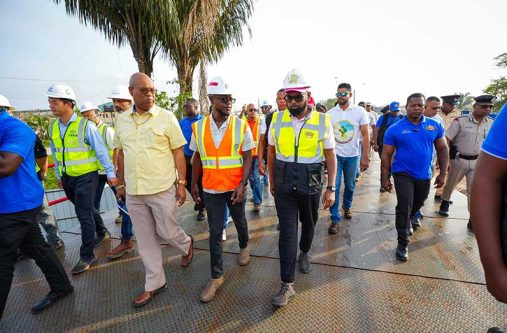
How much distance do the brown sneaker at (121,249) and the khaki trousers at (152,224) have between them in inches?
37.5

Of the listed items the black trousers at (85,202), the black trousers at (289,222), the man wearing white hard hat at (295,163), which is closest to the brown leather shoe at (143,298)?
the black trousers at (85,202)

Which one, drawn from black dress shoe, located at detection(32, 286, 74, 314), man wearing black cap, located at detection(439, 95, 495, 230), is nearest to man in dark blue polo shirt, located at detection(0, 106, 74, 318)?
black dress shoe, located at detection(32, 286, 74, 314)

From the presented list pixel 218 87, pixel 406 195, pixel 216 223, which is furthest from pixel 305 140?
pixel 406 195

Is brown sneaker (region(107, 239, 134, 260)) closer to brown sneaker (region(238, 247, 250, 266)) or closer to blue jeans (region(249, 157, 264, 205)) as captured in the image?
brown sneaker (region(238, 247, 250, 266))

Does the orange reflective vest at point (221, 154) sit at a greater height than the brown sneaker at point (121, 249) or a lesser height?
greater

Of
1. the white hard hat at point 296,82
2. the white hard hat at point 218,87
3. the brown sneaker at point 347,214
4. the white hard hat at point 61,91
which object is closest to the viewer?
the white hard hat at point 296,82

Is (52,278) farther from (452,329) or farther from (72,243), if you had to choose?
(452,329)

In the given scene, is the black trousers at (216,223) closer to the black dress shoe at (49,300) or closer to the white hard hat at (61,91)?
the black dress shoe at (49,300)

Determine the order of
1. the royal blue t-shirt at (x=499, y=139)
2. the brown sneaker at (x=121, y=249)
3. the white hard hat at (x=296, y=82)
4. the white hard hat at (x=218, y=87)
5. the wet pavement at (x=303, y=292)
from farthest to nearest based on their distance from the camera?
1. the brown sneaker at (x=121, y=249)
2. the white hard hat at (x=218, y=87)
3. the white hard hat at (x=296, y=82)
4. the wet pavement at (x=303, y=292)
5. the royal blue t-shirt at (x=499, y=139)

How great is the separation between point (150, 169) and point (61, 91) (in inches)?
56.7

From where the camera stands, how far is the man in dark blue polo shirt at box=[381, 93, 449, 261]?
107 inches

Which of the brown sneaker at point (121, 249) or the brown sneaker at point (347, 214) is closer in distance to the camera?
the brown sneaker at point (121, 249)

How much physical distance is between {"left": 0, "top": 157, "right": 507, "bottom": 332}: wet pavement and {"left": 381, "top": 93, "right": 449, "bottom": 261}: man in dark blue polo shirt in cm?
45

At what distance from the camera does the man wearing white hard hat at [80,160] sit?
2818 mm
